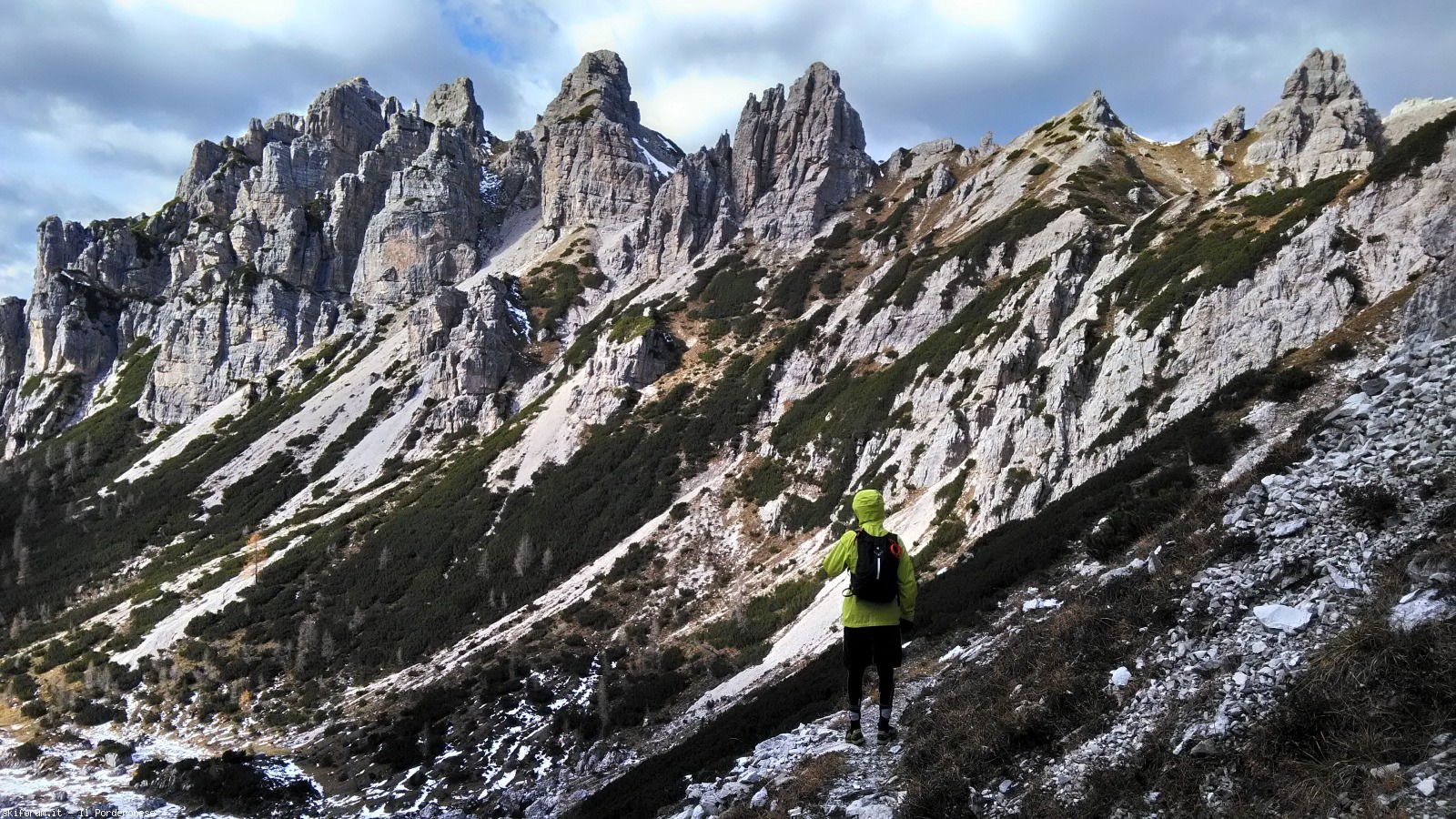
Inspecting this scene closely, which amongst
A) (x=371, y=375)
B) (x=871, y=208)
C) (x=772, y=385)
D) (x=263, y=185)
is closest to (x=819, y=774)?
(x=772, y=385)

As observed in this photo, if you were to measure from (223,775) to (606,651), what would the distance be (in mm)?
17543

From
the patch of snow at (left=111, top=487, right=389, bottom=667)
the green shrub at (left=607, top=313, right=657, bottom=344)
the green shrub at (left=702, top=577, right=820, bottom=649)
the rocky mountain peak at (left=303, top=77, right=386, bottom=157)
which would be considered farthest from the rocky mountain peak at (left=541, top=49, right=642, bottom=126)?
the green shrub at (left=702, top=577, right=820, bottom=649)

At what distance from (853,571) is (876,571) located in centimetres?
34

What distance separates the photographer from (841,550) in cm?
883

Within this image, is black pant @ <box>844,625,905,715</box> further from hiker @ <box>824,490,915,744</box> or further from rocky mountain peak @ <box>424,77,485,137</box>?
rocky mountain peak @ <box>424,77,485,137</box>

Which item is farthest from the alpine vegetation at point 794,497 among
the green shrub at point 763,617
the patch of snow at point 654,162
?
the patch of snow at point 654,162

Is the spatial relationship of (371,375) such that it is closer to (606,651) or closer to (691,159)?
(691,159)

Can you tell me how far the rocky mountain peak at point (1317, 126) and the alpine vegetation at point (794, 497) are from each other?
47 centimetres

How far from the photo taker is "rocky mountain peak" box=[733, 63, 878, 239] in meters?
97.4

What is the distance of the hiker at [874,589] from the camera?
27.9 feet

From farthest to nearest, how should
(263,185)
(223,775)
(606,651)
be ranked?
(263,185), (606,651), (223,775)

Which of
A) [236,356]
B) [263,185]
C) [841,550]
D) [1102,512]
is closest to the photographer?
[841,550]

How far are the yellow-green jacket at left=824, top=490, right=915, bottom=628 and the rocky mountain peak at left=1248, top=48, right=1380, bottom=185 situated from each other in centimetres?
6599

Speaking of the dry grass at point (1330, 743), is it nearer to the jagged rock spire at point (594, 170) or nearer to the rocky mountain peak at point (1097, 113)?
the rocky mountain peak at point (1097, 113)
